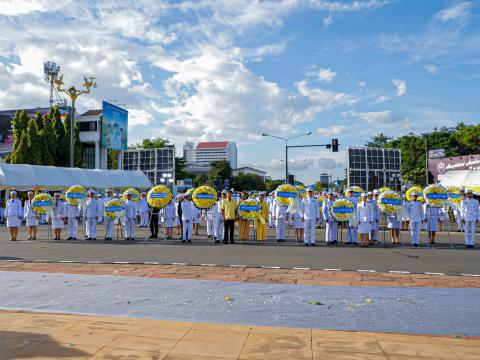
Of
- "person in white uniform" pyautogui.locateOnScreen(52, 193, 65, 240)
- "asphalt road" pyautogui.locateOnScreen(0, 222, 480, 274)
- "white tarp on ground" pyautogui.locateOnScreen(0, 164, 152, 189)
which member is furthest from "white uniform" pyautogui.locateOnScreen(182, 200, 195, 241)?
"white tarp on ground" pyautogui.locateOnScreen(0, 164, 152, 189)

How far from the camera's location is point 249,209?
1614 cm

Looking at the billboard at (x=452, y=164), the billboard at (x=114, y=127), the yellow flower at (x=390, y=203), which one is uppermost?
the billboard at (x=114, y=127)

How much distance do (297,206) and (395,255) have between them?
444cm

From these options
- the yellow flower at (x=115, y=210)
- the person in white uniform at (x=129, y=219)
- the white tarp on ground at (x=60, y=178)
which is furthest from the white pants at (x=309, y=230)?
the white tarp on ground at (x=60, y=178)

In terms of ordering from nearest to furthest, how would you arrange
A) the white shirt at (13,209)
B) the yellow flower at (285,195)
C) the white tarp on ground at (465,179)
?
the yellow flower at (285,195), the white shirt at (13,209), the white tarp on ground at (465,179)

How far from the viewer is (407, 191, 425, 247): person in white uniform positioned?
15.2 metres

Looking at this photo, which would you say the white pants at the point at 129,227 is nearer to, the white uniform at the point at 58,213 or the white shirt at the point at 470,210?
the white uniform at the point at 58,213

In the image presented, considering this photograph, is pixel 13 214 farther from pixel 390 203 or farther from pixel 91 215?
pixel 390 203

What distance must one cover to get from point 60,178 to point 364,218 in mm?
24835

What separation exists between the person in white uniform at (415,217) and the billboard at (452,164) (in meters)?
27.8

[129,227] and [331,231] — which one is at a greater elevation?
[129,227]

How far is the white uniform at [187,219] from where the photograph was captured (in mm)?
16500

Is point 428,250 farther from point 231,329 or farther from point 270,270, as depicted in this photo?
point 231,329

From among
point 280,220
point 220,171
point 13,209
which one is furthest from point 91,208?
point 220,171
